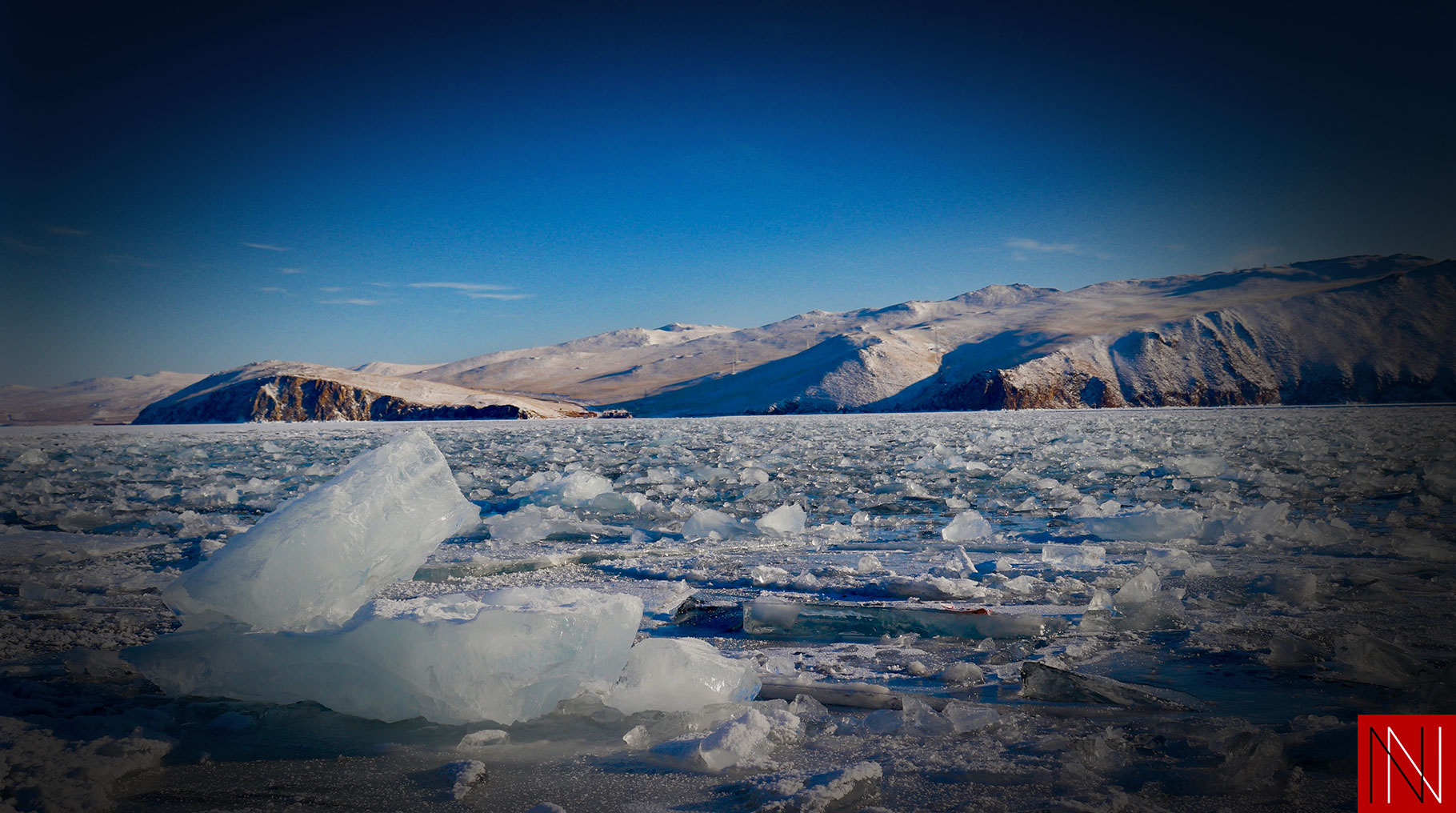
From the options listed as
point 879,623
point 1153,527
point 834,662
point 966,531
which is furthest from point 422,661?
point 1153,527

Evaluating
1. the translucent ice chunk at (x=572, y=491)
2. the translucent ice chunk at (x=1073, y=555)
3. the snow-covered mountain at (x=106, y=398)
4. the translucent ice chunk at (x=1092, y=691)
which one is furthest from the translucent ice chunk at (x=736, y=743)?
the snow-covered mountain at (x=106, y=398)

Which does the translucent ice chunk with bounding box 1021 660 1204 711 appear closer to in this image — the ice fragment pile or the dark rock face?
the ice fragment pile

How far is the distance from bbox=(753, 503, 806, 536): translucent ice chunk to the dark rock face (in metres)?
53.3

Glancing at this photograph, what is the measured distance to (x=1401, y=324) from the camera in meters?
34.8

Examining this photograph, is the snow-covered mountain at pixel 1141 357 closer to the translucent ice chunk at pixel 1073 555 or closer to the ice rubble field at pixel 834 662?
the translucent ice chunk at pixel 1073 555

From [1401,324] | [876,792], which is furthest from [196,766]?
[1401,324]

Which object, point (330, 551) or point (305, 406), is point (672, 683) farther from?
point (305, 406)

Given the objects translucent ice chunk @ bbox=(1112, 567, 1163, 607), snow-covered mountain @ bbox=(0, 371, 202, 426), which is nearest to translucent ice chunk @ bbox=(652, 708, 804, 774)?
translucent ice chunk @ bbox=(1112, 567, 1163, 607)

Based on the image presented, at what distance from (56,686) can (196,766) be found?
0.97 metres

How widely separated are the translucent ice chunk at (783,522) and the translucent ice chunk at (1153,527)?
233cm

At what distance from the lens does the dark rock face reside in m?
57.4

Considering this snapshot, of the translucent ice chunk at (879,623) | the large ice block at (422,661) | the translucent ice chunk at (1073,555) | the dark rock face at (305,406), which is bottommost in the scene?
the translucent ice chunk at (1073,555)

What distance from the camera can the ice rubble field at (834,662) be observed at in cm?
170

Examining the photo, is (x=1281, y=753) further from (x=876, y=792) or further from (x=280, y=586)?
(x=280, y=586)
